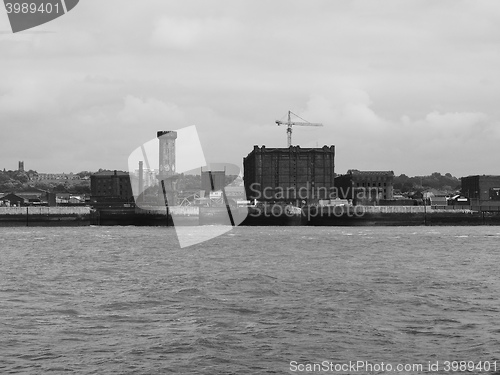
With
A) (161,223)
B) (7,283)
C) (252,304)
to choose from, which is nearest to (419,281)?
(252,304)

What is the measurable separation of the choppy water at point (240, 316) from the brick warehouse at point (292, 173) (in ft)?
360

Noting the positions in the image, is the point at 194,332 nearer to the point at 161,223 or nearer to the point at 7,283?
the point at 7,283

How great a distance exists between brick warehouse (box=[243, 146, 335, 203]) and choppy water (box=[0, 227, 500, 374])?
360ft

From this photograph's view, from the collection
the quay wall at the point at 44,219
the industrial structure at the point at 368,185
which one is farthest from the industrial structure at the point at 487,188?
the quay wall at the point at 44,219

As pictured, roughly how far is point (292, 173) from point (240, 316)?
128138mm

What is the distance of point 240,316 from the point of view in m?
19.7

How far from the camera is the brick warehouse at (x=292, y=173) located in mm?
145625

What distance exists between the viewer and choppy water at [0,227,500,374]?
15.0 m

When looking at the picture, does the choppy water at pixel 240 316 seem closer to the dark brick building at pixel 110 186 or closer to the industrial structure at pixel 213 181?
the dark brick building at pixel 110 186

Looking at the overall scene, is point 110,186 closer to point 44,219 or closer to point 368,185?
point 44,219

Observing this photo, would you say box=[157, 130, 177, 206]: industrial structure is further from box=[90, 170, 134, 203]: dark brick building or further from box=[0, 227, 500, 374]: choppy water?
box=[0, 227, 500, 374]: choppy water

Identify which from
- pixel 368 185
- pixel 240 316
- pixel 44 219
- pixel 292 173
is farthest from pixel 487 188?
pixel 240 316

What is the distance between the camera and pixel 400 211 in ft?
370

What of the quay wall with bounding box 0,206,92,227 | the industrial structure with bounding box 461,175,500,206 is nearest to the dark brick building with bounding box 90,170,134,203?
the quay wall with bounding box 0,206,92,227
